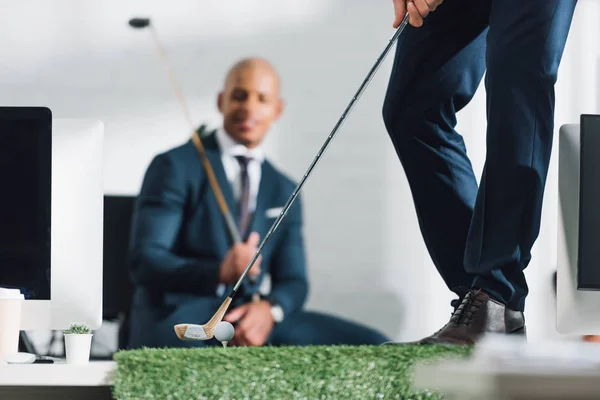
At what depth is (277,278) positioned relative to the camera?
4.05 metres

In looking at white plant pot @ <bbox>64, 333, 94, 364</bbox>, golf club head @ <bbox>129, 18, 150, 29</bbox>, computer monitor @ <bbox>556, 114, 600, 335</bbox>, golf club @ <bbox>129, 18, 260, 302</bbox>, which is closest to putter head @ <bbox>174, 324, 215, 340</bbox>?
white plant pot @ <bbox>64, 333, 94, 364</bbox>

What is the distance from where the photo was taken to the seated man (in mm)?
3992

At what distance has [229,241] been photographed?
13.3 feet

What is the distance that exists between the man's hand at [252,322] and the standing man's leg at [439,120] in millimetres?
2165

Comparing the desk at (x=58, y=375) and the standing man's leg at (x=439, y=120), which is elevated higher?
the standing man's leg at (x=439, y=120)

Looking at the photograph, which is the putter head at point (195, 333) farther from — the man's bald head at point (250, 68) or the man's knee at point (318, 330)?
the man's bald head at point (250, 68)

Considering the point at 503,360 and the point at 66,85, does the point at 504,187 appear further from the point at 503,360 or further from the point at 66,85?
the point at 66,85

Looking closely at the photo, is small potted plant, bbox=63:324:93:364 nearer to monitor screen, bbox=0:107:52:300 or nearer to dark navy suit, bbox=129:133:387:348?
monitor screen, bbox=0:107:52:300

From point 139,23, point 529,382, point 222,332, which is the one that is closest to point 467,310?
point 222,332

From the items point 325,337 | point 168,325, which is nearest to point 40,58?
point 168,325

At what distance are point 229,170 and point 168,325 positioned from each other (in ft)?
2.16

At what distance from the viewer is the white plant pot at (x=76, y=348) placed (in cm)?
152

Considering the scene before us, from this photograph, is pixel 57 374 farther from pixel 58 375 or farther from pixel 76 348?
pixel 76 348

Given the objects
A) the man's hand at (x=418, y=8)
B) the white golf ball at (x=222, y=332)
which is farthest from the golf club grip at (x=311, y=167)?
the white golf ball at (x=222, y=332)
